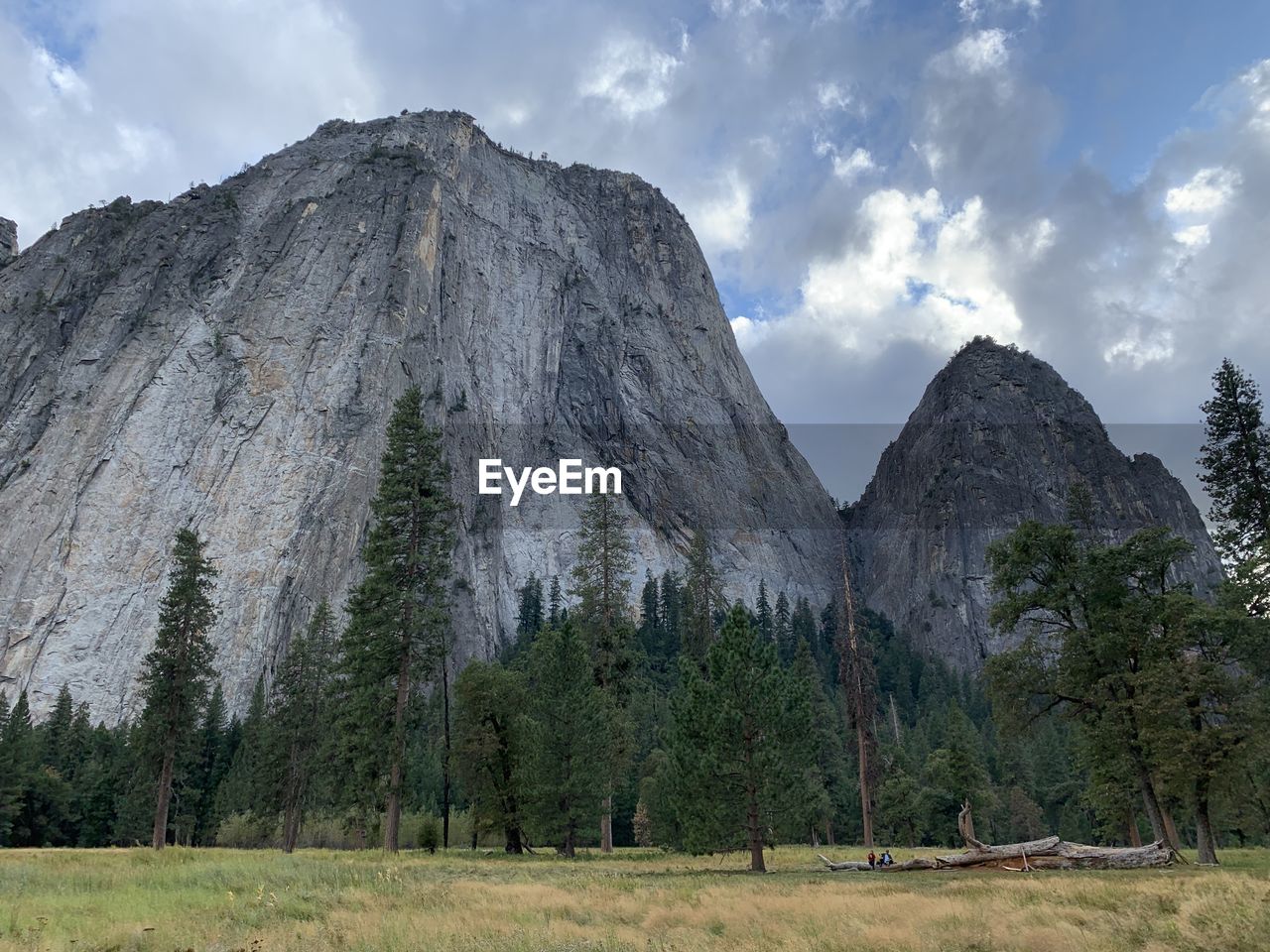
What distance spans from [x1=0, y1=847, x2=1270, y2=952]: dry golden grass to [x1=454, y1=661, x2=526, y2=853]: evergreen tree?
17.3 meters

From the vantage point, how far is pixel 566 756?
32.0 m

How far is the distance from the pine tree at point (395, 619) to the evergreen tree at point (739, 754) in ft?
37.6

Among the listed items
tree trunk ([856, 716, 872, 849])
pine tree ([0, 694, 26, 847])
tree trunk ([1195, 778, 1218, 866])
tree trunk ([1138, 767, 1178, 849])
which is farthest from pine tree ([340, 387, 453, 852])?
pine tree ([0, 694, 26, 847])

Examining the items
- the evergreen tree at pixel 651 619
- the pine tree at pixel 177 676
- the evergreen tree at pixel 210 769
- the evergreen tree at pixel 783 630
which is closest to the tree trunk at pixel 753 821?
the pine tree at pixel 177 676

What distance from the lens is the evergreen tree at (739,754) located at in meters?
23.6

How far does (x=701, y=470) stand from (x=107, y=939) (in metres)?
138

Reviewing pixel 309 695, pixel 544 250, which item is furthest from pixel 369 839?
pixel 544 250

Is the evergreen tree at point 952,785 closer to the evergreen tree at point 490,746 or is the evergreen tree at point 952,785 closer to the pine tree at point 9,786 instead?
the evergreen tree at point 490,746

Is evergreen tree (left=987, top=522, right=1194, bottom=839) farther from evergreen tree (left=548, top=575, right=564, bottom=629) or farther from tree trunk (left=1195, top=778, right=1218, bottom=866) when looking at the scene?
evergreen tree (left=548, top=575, right=564, bottom=629)

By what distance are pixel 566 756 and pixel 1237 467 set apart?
25.2 meters

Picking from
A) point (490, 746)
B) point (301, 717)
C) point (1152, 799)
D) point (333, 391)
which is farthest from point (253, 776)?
point (333, 391)

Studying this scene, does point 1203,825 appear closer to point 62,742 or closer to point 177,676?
point 177,676

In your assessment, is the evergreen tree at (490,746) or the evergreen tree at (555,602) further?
the evergreen tree at (555,602)

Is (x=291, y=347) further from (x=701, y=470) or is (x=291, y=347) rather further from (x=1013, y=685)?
(x=1013, y=685)
